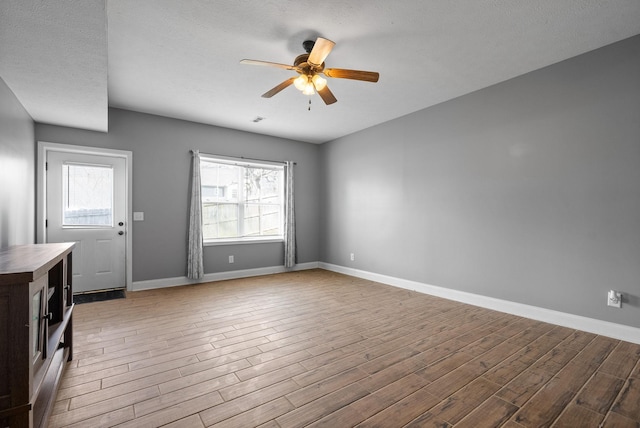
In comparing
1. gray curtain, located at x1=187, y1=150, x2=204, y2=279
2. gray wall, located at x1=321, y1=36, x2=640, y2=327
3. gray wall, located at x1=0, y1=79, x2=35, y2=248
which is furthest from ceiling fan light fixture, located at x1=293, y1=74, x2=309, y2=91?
gray curtain, located at x1=187, y1=150, x2=204, y2=279

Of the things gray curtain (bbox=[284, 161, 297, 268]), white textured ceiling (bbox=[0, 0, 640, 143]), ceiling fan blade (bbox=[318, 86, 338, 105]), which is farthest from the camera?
gray curtain (bbox=[284, 161, 297, 268])

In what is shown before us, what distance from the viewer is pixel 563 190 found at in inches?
119

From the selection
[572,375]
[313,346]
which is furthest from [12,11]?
[572,375]

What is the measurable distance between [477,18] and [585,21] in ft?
2.95

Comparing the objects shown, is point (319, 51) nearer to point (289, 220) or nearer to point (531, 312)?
point (531, 312)

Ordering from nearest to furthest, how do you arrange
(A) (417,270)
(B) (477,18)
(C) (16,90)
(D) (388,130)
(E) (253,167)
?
(B) (477,18) → (C) (16,90) → (A) (417,270) → (D) (388,130) → (E) (253,167)

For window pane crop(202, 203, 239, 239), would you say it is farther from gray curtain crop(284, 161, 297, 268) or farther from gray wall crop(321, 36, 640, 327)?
gray wall crop(321, 36, 640, 327)

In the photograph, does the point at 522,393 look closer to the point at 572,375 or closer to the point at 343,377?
the point at 572,375

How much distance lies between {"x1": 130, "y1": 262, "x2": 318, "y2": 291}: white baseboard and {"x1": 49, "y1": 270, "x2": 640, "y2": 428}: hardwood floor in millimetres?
882

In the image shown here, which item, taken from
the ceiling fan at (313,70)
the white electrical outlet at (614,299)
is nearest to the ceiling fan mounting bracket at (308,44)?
the ceiling fan at (313,70)

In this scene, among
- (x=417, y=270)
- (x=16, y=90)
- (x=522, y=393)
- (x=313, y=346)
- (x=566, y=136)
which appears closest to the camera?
(x=522, y=393)

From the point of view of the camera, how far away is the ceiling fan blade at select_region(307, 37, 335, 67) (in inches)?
89.5

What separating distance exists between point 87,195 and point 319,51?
3.90 m

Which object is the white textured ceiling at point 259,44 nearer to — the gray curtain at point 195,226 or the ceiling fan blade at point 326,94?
the ceiling fan blade at point 326,94
